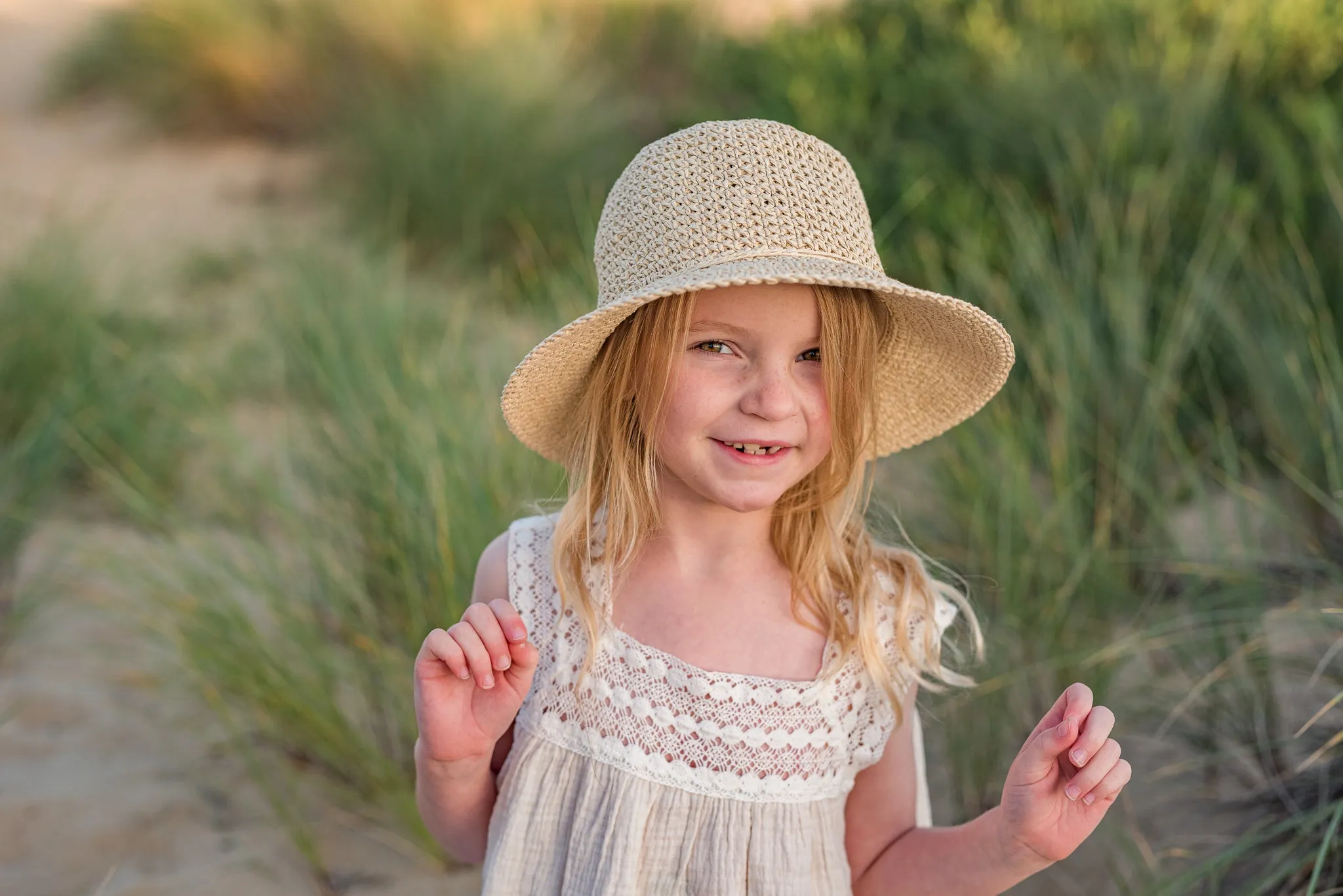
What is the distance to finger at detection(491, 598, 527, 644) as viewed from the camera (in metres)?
1.43

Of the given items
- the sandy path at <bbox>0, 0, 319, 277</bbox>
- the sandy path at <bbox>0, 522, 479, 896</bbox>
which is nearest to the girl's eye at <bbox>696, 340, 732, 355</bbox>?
the sandy path at <bbox>0, 522, 479, 896</bbox>

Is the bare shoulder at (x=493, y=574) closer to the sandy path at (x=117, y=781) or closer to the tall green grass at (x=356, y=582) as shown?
the tall green grass at (x=356, y=582)

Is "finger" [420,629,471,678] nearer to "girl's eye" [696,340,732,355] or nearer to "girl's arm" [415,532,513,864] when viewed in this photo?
"girl's arm" [415,532,513,864]

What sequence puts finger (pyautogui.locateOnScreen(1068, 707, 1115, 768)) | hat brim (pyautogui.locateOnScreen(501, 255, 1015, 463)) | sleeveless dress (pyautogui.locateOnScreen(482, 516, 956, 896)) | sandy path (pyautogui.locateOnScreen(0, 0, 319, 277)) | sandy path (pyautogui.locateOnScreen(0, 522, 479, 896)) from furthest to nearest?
sandy path (pyautogui.locateOnScreen(0, 0, 319, 277)), sandy path (pyautogui.locateOnScreen(0, 522, 479, 896)), sleeveless dress (pyautogui.locateOnScreen(482, 516, 956, 896)), hat brim (pyautogui.locateOnScreen(501, 255, 1015, 463)), finger (pyautogui.locateOnScreen(1068, 707, 1115, 768))

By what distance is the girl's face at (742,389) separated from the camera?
4.97ft

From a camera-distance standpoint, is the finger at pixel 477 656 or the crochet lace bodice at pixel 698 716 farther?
the crochet lace bodice at pixel 698 716

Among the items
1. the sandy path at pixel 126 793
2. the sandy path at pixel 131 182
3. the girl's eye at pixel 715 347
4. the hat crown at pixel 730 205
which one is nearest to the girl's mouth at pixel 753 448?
the girl's eye at pixel 715 347

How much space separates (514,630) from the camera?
1.43m

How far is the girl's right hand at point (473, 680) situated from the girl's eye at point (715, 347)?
389mm

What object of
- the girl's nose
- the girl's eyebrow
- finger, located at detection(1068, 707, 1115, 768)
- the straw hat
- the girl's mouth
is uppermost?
the straw hat

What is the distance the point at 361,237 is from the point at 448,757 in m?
4.12

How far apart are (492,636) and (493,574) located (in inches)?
12.4

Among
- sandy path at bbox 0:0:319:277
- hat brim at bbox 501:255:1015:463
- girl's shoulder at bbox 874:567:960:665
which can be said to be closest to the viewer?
hat brim at bbox 501:255:1015:463

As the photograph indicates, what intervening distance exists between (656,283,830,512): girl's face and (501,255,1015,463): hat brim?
0.03 meters
